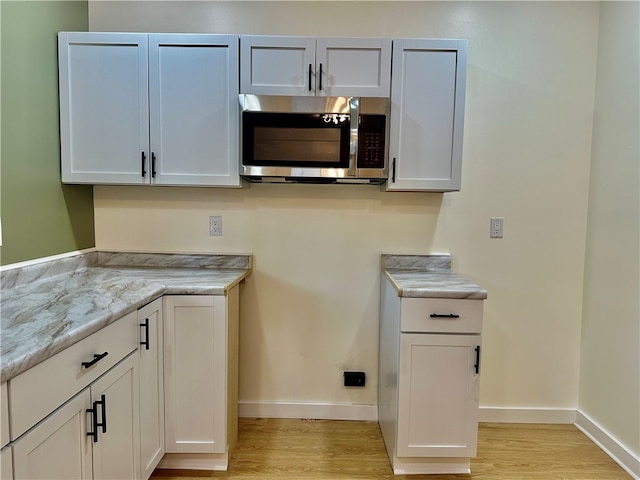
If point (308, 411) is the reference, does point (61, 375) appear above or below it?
above

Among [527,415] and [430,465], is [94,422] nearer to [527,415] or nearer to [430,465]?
[430,465]

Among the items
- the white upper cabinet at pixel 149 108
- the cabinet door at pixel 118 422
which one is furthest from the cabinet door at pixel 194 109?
the cabinet door at pixel 118 422

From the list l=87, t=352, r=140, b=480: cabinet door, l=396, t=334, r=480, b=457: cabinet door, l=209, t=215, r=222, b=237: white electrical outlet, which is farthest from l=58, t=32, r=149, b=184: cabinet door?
l=396, t=334, r=480, b=457: cabinet door

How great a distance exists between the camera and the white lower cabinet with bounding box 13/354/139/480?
3.07 ft

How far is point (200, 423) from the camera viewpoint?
173 centimetres

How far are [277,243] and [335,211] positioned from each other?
402 mm

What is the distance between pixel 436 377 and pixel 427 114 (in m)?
1.31

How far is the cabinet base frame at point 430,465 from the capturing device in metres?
1.79

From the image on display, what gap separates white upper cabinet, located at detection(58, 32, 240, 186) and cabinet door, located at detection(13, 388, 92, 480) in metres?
1.18

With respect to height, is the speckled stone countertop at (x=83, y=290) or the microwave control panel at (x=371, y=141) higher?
the microwave control panel at (x=371, y=141)

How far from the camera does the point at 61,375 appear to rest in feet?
3.36

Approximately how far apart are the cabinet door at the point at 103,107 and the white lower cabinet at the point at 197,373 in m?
0.78

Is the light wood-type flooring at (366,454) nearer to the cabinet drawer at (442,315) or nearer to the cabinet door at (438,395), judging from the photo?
the cabinet door at (438,395)

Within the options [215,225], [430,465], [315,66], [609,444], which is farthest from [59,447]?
[609,444]
